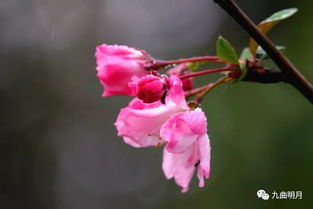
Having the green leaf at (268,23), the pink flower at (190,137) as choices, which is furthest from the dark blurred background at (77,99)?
the pink flower at (190,137)

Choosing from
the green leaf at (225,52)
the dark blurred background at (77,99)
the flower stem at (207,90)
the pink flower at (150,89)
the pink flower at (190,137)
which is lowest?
the dark blurred background at (77,99)

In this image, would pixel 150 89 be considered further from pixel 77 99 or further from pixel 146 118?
pixel 77 99

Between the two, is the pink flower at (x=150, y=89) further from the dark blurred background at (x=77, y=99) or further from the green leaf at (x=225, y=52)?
the dark blurred background at (x=77, y=99)

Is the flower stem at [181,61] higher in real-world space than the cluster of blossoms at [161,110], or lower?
higher

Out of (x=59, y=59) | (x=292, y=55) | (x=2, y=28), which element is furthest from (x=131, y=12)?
(x=292, y=55)

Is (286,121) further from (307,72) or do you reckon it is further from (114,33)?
(114,33)

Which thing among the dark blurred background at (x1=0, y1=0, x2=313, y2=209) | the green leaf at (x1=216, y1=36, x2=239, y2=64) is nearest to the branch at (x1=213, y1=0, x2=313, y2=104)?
the green leaf at (x1=216, y1=36, x2=239, y2=64)

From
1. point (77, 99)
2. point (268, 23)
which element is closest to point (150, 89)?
point (268, 23)
